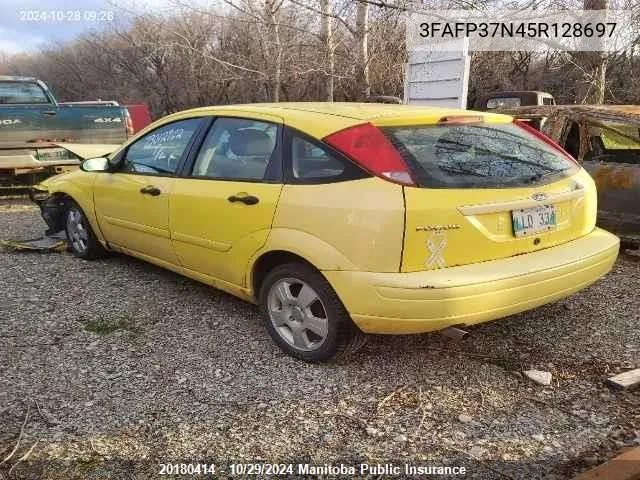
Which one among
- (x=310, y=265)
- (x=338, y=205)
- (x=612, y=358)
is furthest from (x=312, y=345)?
(x=612, y=358)

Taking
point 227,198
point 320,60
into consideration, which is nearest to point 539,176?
point 227,198

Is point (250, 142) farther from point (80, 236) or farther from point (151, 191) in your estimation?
point (80, 236)

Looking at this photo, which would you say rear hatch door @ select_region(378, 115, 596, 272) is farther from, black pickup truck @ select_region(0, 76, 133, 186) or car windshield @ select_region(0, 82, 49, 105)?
car windshield @ select_region(0, 82, 49, 105)

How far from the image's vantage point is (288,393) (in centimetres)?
294

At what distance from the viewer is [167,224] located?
3.99 m

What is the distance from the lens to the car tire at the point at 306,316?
304 centimetres

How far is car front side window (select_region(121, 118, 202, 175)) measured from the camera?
402 cm

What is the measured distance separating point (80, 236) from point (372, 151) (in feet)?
11.4

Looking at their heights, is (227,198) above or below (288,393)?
above

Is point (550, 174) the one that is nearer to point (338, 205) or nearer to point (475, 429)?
point (338, 205)

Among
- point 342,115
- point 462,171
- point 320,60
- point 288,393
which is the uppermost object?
point 320,60

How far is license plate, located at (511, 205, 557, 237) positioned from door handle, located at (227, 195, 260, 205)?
1413 millimetres

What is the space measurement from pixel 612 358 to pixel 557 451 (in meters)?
1.07

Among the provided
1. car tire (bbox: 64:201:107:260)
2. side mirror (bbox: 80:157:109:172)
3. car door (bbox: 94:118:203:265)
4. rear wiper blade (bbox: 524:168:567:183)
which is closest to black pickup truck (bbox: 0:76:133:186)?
car tire (bbox: 64:201:107:260)
